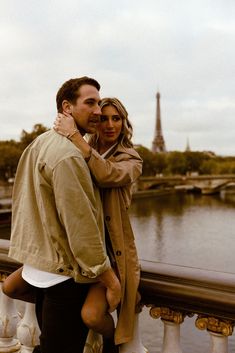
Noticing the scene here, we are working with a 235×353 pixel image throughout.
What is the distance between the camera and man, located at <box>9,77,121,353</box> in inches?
67.6

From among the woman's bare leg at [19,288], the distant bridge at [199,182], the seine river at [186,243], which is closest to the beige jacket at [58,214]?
the woman's bare leg at [19,288]

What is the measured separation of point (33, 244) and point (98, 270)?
1.00ft

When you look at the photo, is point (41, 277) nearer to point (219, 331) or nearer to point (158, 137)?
point (219, 331)

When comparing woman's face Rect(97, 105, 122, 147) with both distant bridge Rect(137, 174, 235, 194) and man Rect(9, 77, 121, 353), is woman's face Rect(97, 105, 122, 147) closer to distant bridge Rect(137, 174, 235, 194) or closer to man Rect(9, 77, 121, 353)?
man Rect(9, 77, 121, 353)

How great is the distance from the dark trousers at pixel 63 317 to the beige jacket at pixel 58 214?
0.30ft

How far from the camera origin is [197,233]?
29.2 meters

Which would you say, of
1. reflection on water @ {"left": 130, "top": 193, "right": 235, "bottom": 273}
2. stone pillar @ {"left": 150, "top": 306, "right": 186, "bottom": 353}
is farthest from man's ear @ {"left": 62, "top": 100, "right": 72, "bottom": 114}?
reflection on water @ {"left": 130, "top": 193, "right": 235, "bottom": 273}

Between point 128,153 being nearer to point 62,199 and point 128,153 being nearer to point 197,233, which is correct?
point 62,199

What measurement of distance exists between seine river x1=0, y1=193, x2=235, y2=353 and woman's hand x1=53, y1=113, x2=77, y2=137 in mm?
6718

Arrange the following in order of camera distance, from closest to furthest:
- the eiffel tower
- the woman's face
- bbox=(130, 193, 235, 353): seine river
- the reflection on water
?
the woman's face < bbox=(130, 193, 235, 353): seine river < the reflection on water < the eiffel tower

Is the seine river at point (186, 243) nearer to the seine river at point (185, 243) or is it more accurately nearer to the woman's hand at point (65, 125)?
the seine river at point (185, 243)

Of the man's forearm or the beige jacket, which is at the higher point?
the beige jacket

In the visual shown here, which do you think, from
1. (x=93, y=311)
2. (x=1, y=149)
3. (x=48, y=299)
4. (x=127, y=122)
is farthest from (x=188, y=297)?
(x=1, y=149)

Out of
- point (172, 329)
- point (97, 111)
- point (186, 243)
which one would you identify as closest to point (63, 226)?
point (97, 111)
